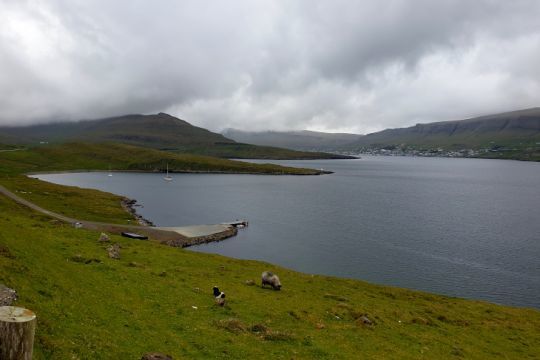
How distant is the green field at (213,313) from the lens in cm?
2192

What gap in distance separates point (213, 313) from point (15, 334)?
22.9 meters

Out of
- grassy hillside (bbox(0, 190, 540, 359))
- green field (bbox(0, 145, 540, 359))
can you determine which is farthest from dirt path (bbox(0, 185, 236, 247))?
grassy hillside (bbox(0, 190, 540, 359))

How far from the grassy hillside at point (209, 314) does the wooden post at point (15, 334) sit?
5.63 m

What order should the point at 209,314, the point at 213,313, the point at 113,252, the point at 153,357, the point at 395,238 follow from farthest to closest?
1. the point at 395,238
2. the point at 113,252
3. the point at 213,313
4. the point at 209,314
5. the point at 153,357

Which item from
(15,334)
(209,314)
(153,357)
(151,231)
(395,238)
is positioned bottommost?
(395,238)

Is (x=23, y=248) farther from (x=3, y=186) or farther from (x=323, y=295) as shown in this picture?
(x=3, y=186)

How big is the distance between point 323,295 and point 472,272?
178ft

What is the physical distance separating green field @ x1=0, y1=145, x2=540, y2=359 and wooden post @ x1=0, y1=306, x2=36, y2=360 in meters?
5.56

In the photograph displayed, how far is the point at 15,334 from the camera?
399 inches

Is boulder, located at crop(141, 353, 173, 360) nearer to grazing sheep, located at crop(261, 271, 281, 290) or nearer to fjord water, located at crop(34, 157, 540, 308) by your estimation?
grazing sheep, located at crop(261, 271, 281, 290)

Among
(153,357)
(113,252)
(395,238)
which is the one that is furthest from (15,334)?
(395,238)

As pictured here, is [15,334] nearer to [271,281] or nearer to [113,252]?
[271,281]

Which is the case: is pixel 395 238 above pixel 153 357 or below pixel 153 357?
below

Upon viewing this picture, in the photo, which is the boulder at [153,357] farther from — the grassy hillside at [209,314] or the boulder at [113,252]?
the boulder at [113,252]
